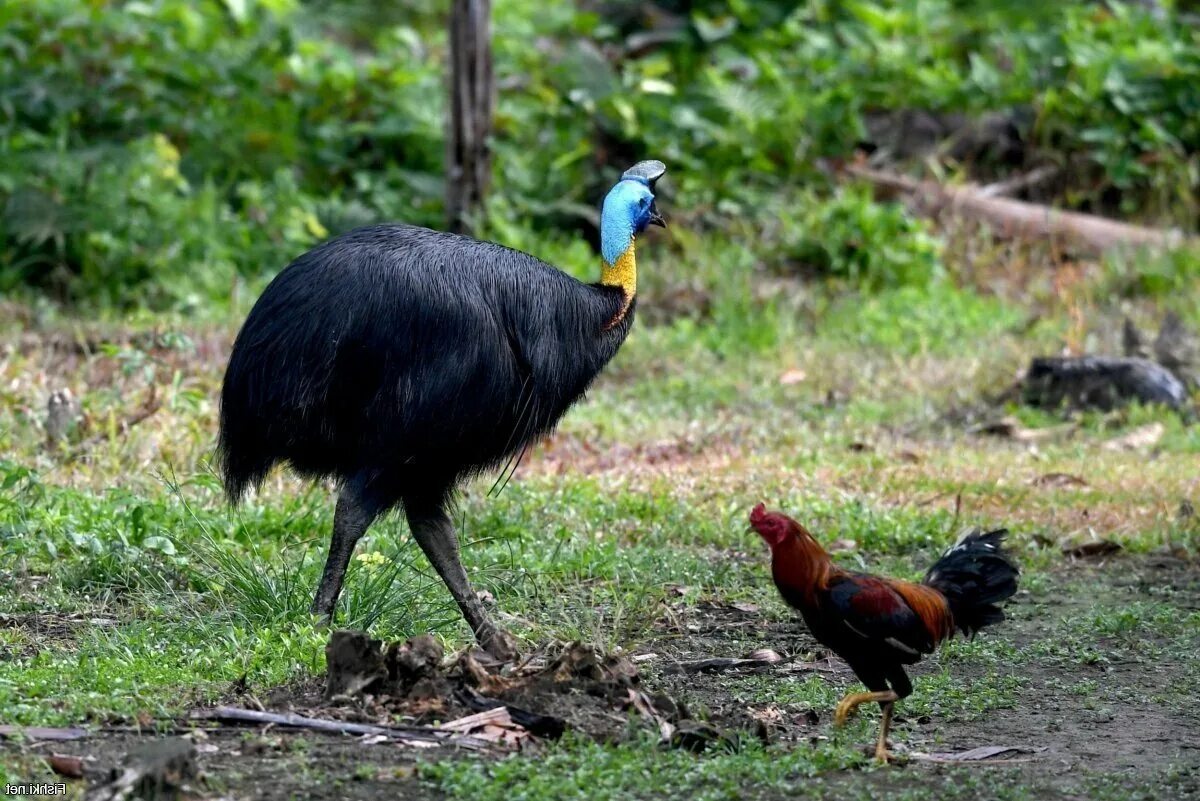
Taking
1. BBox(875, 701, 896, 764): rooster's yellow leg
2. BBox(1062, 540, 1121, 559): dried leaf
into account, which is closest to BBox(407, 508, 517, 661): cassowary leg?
BBox(875, 701, 896, 764): rooster's yellow leg

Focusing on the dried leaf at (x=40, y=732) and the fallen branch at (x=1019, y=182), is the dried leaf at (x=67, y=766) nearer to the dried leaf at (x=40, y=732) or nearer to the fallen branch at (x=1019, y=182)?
the dried leaf at (x=40, y=732)

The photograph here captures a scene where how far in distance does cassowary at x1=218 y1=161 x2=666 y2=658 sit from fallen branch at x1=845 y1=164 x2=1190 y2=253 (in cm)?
770

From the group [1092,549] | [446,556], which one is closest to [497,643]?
[446,556]

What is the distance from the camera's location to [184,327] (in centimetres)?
998

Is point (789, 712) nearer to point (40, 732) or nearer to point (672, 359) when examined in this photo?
point (40, 732)

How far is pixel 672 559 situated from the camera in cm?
675

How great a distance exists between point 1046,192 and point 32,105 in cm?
790

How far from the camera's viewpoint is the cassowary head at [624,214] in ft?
19.2

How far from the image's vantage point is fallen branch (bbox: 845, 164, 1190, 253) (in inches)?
494

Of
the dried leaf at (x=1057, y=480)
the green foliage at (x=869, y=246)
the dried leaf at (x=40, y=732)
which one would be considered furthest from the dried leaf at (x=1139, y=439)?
the dried leaf at (x=40, y=732)

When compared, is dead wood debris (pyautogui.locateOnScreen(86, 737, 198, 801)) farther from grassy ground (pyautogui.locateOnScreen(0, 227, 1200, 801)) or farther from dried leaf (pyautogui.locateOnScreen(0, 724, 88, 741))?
dried leaf (pyautogui.locateOnScreen(0, 724, 88, 741))

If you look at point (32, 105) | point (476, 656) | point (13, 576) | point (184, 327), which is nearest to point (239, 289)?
point (184, 327)

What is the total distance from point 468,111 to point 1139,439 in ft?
17.2

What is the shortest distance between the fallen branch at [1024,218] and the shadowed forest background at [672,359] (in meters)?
0.08
